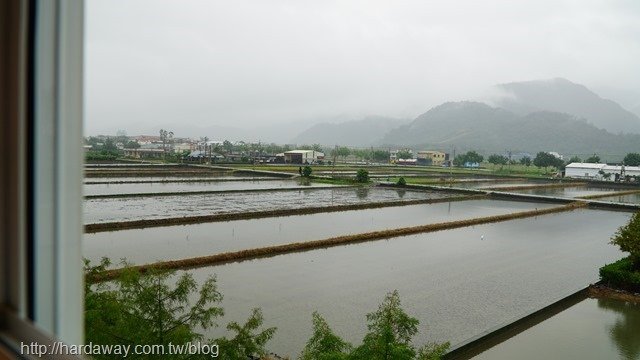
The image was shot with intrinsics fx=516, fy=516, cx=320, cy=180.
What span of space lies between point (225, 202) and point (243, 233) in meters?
4.31

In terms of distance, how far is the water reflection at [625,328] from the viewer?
4.81 m

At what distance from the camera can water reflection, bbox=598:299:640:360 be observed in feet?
15.8

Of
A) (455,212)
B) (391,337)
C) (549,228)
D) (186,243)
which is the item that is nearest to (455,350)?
(391,337)

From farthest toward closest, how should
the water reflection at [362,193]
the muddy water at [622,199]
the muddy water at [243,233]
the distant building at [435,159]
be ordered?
1. the distant building at [435,159]
2. the muddy water at [622,199]
3. the water reflection at [362,193]
4. the muddy water at [243,233]

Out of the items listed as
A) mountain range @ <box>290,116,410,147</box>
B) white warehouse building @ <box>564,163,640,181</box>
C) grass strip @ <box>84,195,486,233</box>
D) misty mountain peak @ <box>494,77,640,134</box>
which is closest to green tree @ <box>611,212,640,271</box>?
grass strip @ <box>84,195,486,233</box>

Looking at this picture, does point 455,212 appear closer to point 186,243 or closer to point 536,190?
point 186,243

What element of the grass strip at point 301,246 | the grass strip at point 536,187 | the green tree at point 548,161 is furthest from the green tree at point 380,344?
the green tree at point 548,161

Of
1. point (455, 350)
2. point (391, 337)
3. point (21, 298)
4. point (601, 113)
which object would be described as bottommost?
point (455, 350)

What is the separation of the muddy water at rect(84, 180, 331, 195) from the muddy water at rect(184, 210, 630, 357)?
8.60m

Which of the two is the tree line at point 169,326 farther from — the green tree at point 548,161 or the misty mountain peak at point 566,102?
the misty mountain peak at point 566,102

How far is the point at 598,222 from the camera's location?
13258 mm

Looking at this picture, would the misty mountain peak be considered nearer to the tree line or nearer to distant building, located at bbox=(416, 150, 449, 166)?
distant building, located at bbox=(416, 150, 449, 166)

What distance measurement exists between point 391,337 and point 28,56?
8.55 feet

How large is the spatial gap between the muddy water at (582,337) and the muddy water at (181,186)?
12343 millimetres
